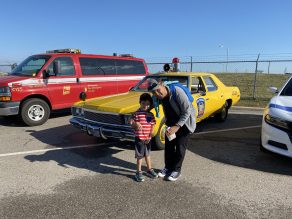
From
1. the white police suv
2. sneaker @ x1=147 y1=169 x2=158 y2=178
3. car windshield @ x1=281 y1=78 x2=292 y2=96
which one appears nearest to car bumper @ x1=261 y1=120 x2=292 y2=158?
the white police suv

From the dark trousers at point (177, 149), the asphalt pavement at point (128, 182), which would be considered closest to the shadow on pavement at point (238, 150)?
the asphalt pavement at point (128, 182)

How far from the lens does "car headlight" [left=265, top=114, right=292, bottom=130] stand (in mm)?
4449

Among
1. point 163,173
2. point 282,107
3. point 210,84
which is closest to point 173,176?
point 163,173

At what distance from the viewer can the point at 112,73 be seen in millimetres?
9828

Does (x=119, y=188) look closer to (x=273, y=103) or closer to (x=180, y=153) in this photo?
(x=180, y=153)

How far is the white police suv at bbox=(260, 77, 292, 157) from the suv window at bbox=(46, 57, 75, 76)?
576 cm

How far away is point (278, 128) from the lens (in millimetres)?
4562

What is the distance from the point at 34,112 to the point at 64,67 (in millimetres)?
1577

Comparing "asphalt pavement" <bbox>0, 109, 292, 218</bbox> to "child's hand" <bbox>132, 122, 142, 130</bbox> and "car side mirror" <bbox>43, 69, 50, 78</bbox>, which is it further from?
"car side mirror" <bbox>43, 69, 50, 78</bbox>

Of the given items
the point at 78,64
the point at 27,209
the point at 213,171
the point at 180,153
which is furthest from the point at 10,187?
the point at 78,64

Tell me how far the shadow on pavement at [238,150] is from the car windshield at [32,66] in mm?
4641

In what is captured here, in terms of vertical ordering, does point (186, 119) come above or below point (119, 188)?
above

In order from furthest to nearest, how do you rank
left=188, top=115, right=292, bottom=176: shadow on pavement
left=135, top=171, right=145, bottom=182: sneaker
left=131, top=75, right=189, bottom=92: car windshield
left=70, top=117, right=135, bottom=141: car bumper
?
left=131, top=75, right=189, bottom=92: car windshield < left=70, top=117, right=135, bottom=141: car bumper < left=188, top=115, right=292, bottom=176: shadow on pavement < left=135, top=171, right=145, bottom=182: sneaker

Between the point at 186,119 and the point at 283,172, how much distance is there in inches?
77.0
